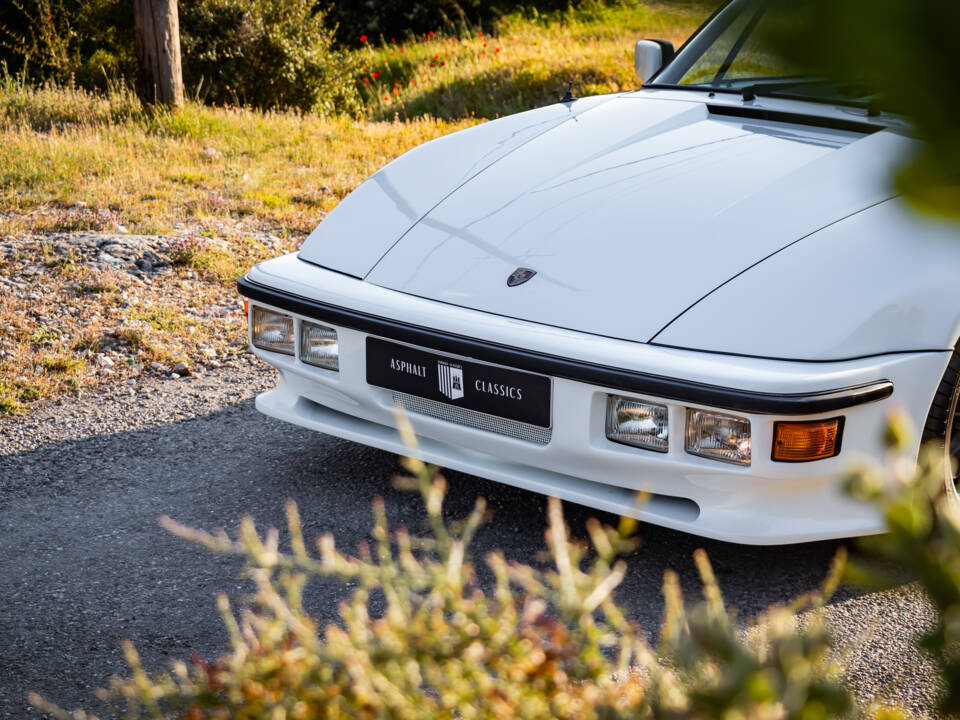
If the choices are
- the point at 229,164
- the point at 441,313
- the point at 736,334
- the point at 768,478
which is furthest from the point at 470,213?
the point at 229,164

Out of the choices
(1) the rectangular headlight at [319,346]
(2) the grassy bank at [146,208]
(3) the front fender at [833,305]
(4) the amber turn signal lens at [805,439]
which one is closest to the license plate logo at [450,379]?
(1) the rectangular headlight at [319,346]

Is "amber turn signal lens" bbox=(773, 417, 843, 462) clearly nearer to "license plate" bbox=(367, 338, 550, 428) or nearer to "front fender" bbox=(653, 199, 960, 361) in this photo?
"front fender" bbox=(653, 199, 960, 361)

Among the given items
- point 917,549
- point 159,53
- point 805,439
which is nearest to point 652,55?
point 805,439

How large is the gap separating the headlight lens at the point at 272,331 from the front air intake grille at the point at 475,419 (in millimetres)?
446

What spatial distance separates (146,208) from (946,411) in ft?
16.4

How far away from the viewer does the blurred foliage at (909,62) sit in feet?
2.07

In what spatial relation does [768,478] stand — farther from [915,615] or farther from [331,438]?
[331,438]

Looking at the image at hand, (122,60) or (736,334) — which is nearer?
(736,334)

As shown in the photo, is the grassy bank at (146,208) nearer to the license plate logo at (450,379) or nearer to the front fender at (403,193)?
the front fender at (403,193)

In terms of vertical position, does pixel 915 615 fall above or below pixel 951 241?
below

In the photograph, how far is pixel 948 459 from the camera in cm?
267

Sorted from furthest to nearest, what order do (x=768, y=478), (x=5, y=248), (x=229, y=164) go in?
(x=229, y=164) < (x=5, y=248) < (x=768, y=478)

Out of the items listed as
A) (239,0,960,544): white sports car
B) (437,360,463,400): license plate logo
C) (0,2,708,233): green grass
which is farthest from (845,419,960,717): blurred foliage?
(0,2,708,233): green grass

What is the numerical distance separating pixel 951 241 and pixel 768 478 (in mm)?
1745
